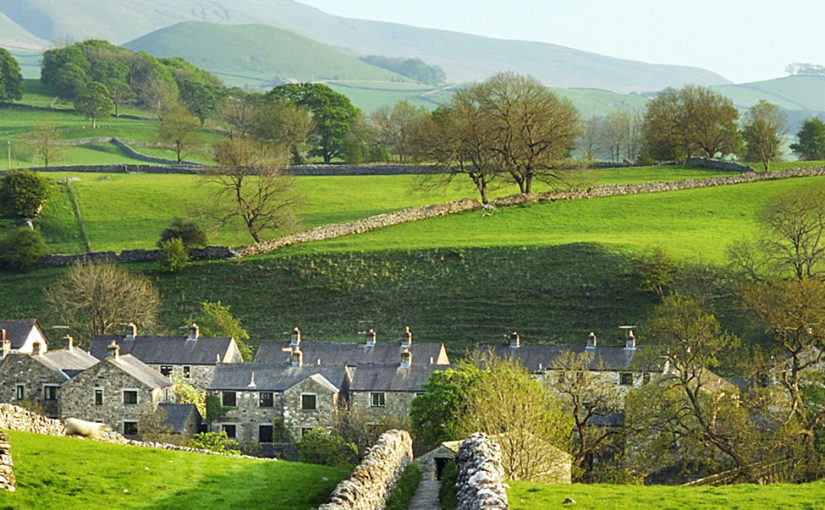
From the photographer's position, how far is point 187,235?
8638 cm

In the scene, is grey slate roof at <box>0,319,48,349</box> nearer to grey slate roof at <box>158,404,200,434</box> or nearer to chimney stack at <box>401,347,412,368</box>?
grey slate roof at <box>158,404,200,434</box>

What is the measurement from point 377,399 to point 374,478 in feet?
110

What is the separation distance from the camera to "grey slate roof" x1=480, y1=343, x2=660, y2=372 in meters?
58.5

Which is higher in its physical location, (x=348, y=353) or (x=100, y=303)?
(x=100, y=303)

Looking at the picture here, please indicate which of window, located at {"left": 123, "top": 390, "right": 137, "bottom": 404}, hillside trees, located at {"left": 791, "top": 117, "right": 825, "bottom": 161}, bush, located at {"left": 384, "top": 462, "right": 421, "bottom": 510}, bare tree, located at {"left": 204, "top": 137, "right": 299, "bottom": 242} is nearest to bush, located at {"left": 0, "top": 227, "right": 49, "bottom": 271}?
bare tree, located at {"left": 204, "top": 137, "right": 299, "bottom": 242}

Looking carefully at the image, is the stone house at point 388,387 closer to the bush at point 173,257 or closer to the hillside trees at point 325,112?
the bush at point 173,257

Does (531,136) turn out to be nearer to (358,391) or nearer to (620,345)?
(620,345)

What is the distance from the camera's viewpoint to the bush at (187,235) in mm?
86188

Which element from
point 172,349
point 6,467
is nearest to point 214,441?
point 172,349

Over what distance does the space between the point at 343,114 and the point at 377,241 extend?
2287 inches

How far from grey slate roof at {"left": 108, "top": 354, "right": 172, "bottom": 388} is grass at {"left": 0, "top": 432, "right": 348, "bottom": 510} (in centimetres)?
2977

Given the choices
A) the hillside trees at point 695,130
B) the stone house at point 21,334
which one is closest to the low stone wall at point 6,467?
the stone house at point 21,334

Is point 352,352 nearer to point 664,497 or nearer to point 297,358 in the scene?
point 297,358

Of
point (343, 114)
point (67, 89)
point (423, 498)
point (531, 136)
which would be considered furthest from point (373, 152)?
point (423, 498)
